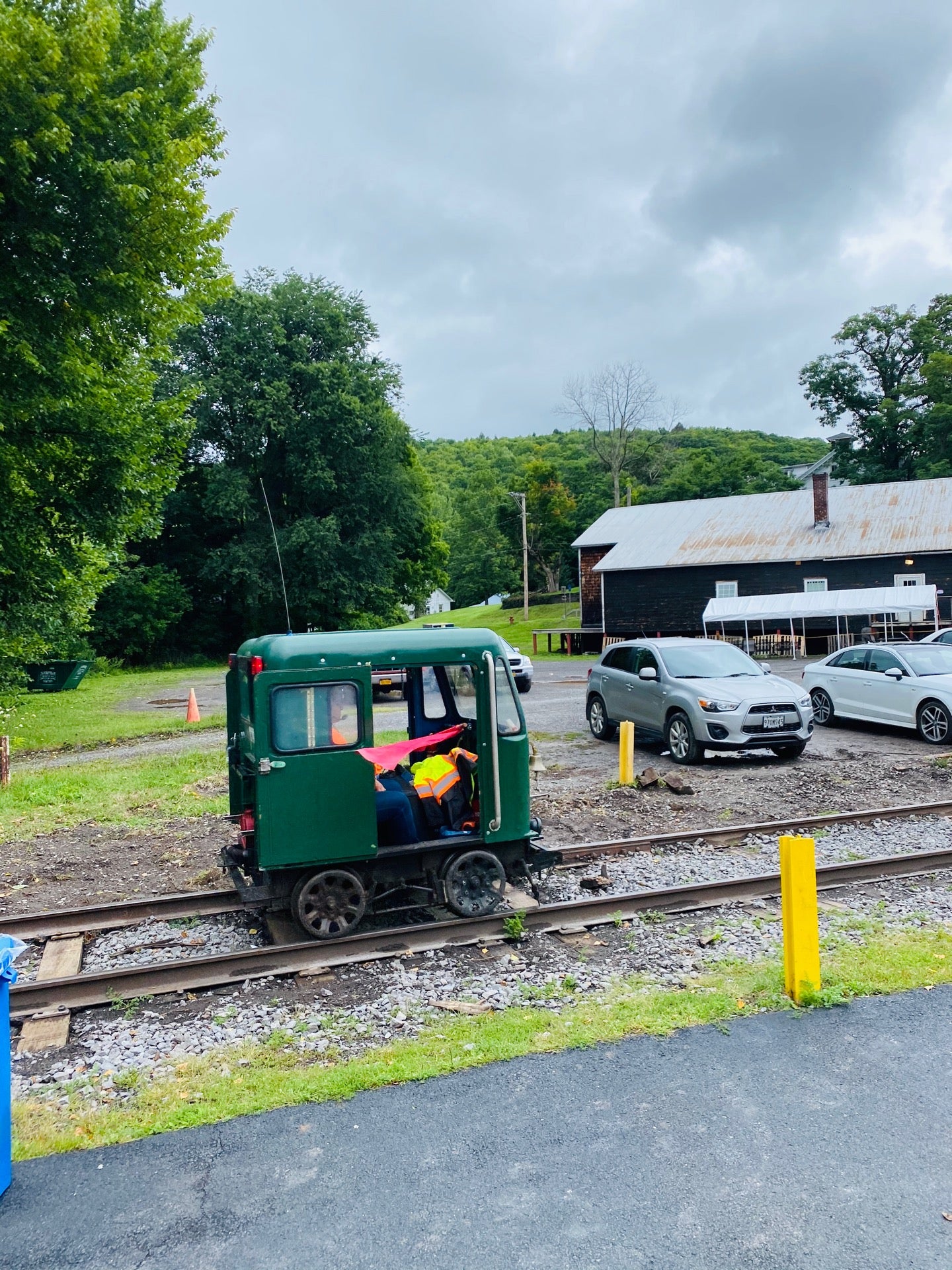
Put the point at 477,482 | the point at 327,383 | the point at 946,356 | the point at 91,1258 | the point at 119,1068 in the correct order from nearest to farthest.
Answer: the point at 91,1258
the point at 119,1068
the point at 327,383
the point at 946,356
the point at 477,482

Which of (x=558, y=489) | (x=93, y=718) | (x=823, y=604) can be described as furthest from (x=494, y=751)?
(x=558, y=489)

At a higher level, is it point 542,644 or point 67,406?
point 67,406

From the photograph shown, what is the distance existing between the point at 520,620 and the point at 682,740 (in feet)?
172

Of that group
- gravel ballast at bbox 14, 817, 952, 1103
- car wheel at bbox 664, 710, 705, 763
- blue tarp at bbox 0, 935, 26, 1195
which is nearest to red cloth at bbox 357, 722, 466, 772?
gravel ballast at bbox 14, 817, 952, 1103

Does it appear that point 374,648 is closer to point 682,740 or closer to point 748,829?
point 748,829

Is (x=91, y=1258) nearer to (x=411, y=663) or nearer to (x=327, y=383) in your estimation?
(x=411, y=663)

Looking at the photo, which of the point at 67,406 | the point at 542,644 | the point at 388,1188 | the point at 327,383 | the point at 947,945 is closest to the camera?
the point at 388,1188

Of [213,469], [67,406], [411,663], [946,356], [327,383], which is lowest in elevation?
[411,663]

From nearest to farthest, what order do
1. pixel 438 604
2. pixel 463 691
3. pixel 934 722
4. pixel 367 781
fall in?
pixel 367 781 < pixel 463 691 < pixel 934 722 < pixel 438 604

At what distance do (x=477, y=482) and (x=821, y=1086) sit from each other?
292 ft

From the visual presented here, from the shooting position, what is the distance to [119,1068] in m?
5.14

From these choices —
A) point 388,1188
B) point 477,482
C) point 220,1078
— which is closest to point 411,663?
point 220,1078

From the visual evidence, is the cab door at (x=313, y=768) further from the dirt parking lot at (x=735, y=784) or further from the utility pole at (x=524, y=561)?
the utility pole at (x=524, y=561)

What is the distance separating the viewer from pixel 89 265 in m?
13.1
